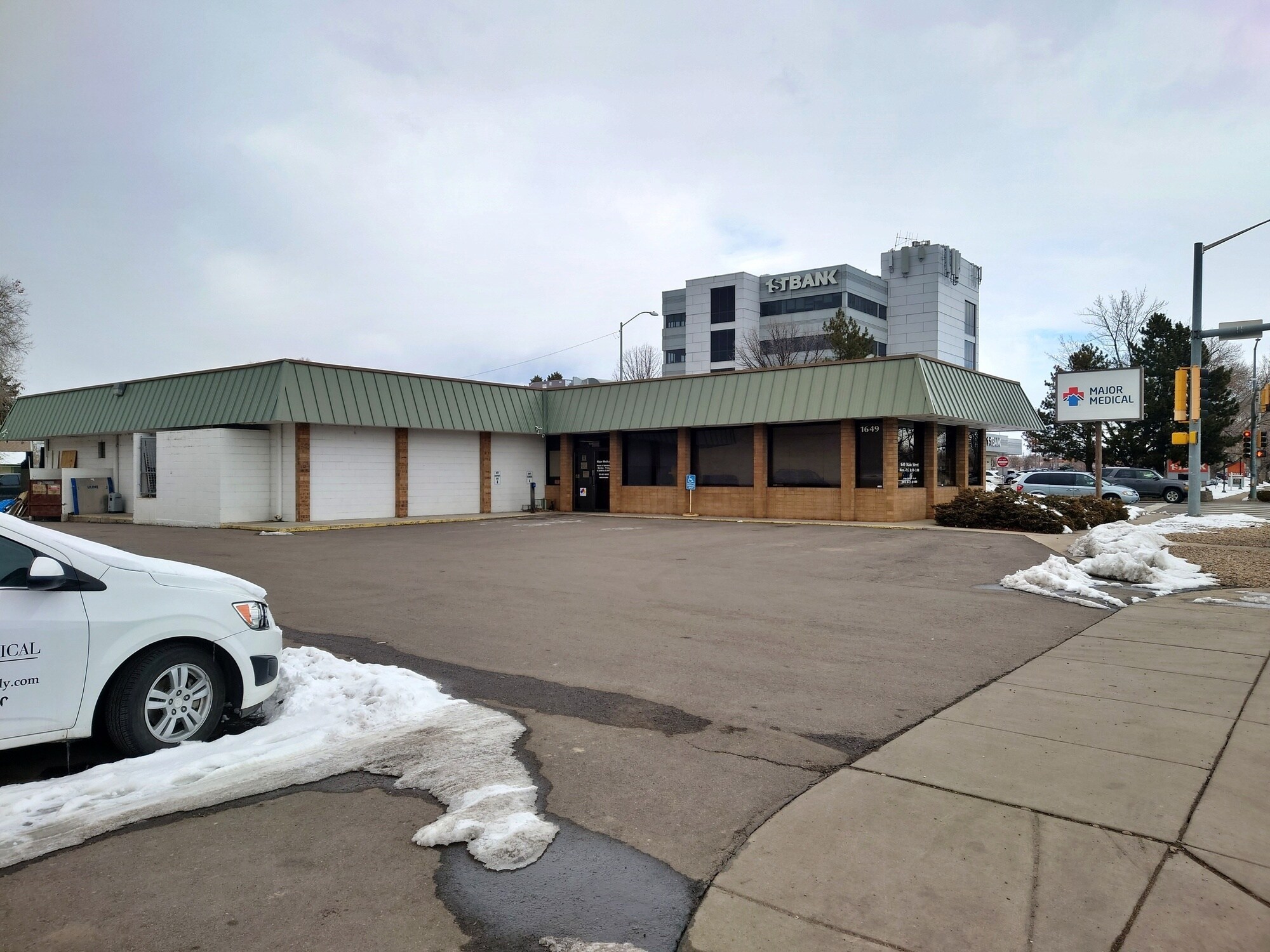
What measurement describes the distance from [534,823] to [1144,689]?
5.16 m

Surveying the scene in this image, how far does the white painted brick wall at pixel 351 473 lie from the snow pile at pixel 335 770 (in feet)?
68.7

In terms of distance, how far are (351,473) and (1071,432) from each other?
131 ft

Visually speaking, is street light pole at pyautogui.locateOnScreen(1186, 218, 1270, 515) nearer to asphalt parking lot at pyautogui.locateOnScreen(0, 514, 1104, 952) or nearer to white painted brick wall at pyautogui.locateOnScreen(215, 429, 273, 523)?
asphalt parking lot at pyautogui.locateOnScreen(0, 514, 1104, 952)

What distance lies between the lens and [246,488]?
999 inches

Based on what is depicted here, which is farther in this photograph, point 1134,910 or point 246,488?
point 246,488

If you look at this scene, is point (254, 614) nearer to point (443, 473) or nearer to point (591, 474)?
point (443, 473)

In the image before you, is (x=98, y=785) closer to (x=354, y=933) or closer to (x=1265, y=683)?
(x=354, y=933)

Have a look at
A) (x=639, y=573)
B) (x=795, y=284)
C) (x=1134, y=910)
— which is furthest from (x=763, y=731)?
(x=795, y=284)

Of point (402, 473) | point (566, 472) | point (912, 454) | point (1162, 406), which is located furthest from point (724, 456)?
point (1162, 406)

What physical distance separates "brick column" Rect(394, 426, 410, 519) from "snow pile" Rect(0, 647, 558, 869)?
22.4 metres

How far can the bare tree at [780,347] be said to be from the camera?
2494 inches

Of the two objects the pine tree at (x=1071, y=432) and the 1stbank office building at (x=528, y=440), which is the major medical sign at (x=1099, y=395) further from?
the pine tree at (x=1071, y=432)

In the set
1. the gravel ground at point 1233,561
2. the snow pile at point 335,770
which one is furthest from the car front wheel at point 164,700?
the gravel ground at point 1233,561

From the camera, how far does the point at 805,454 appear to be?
89.0 feet
